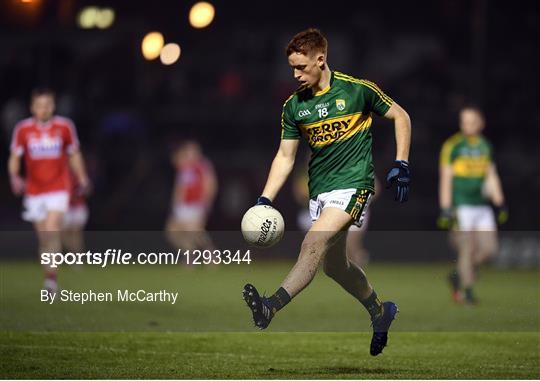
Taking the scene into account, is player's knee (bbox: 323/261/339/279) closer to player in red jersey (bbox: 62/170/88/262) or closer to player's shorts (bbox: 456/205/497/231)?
player's shorts (bbox: 456/205/497/231)

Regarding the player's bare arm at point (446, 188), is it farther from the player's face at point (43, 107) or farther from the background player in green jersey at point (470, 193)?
the player's face at point (43, 107)

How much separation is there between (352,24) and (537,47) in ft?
14.6

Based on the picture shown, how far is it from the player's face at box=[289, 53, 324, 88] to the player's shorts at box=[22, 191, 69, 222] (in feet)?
23.4

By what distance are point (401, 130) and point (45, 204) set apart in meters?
7.49

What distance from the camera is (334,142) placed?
1071cm

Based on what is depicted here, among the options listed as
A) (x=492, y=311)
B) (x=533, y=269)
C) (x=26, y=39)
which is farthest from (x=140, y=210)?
(x=492, y=311)

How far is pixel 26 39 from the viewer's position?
32062mm

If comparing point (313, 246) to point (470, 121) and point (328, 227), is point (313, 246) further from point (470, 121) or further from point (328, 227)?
point (470, 121)

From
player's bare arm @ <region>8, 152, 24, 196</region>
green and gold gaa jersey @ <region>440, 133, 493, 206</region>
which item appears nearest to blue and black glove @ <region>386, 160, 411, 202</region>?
green and gold gaa jersey @ <region>440, 133, 493, 206</region>

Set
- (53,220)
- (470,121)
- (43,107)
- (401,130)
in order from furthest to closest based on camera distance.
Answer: (470,121), (43,107), (53,220), (401,130)

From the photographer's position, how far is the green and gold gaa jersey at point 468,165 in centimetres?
1778

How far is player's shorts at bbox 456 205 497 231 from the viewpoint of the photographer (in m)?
18.0

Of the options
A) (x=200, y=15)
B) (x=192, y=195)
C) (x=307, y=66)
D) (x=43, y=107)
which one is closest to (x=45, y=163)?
(x=43, y=107)

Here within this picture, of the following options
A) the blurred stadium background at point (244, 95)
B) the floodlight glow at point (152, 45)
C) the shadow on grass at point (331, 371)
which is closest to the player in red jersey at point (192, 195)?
the blurred stadium background at point (244, 95)
